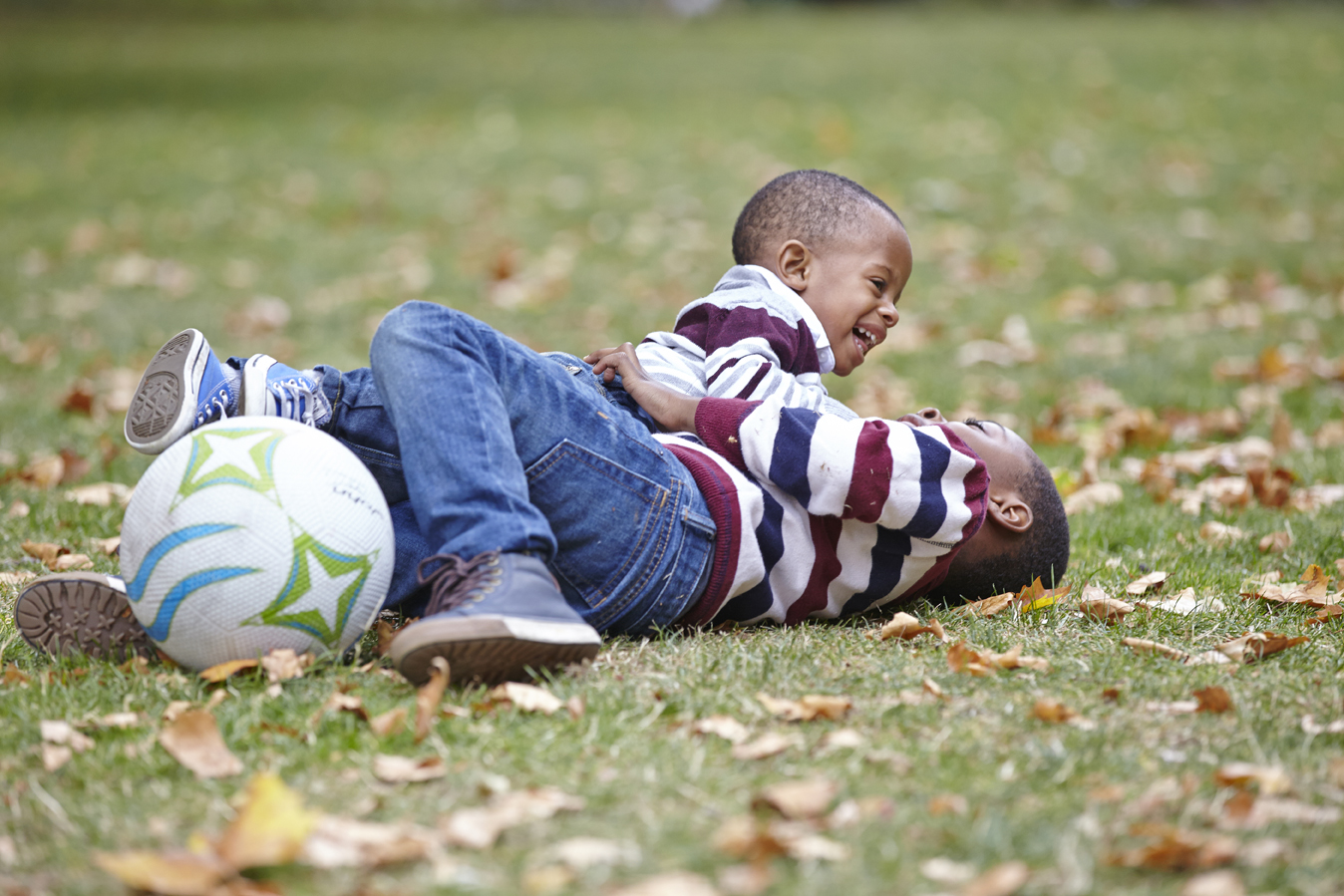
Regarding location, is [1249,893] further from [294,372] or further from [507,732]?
[294,372]

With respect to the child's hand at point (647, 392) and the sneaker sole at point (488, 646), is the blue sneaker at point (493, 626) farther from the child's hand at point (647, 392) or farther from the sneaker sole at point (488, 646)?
the child's hand at point (647, 392)

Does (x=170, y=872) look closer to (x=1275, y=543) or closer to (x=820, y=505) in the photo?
(x=820, y=505)

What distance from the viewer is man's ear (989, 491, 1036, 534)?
3.34m

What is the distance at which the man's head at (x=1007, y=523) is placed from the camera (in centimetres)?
336

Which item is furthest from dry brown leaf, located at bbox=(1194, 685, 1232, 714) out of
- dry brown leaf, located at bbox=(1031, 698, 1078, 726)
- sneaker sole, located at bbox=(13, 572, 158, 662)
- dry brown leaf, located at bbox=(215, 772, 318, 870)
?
sneaker sole, located at bbox=(13, 572, 158, 662)

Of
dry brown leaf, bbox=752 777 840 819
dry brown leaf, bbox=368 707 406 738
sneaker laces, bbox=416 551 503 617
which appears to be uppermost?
sneaker laces, bbox=416 551 503 617

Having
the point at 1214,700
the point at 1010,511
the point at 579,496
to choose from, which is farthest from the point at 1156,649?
the point at 579,496

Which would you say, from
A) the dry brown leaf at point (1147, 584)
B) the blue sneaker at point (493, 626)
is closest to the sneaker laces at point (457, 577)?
the blue sneaker at point (493, 626)

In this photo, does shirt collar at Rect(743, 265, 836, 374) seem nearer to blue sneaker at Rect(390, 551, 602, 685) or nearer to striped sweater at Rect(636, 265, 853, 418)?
striped sweater at Rect(636, 265, 853, 418)

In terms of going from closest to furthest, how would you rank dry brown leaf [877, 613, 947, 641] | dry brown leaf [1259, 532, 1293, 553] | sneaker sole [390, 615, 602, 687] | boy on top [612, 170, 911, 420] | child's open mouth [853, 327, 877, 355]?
sneaker sole [390, 615, 602, 687]
dry brown leaf [877, 613, 947, 641]
boy on top [612, 170, 911, 420]
child's open mouth [853, 327, 877, 355]
dry brown leaf [1259, 532, 1293, 553]

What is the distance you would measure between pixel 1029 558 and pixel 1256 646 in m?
0.63

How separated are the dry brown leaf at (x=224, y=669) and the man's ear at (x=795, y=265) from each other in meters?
1.76

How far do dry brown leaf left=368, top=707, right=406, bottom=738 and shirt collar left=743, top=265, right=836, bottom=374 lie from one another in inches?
61.3

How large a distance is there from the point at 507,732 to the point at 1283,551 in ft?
9.15
